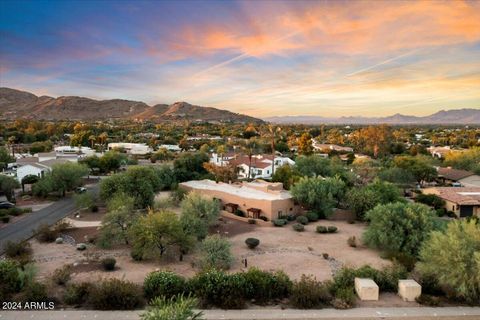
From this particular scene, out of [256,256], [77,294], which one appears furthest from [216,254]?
[77,294]

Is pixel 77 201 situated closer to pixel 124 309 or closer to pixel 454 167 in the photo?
pixel 124 309

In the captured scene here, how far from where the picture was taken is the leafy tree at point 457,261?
15.6 meters

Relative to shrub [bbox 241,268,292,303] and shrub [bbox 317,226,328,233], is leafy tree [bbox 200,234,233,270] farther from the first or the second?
shrub [bbox 317,226,328,233]

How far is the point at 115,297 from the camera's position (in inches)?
588

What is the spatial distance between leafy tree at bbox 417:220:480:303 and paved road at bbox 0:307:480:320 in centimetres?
102

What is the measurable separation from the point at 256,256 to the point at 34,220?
19.3m

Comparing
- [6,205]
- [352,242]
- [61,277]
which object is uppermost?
[61,277]

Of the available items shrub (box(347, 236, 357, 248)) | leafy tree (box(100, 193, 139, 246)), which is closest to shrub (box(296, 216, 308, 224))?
shrub (box(347, 236, 357, 248))

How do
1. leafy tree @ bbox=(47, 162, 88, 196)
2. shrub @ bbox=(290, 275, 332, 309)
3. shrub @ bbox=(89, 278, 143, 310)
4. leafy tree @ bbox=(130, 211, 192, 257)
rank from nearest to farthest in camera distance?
shrub @ bbox=(89, 278, 143, 310)
shrub @ bbox=(290, 275, 332, 309)
leafy tree @ bbox=(130, 211, 192, 257)
leafy tree @ bbox=(47, 162, 88, 196)

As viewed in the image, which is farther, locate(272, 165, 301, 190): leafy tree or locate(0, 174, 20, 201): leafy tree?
locate(272, 165, 301, 190): leafy tree

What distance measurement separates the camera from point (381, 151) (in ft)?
240

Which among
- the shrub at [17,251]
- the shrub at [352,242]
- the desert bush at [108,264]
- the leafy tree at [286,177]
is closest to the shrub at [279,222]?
the shrub at [352,242]

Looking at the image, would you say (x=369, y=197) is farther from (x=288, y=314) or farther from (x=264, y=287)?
(x=288, y=314)

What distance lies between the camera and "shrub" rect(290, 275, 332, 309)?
15195 mm
